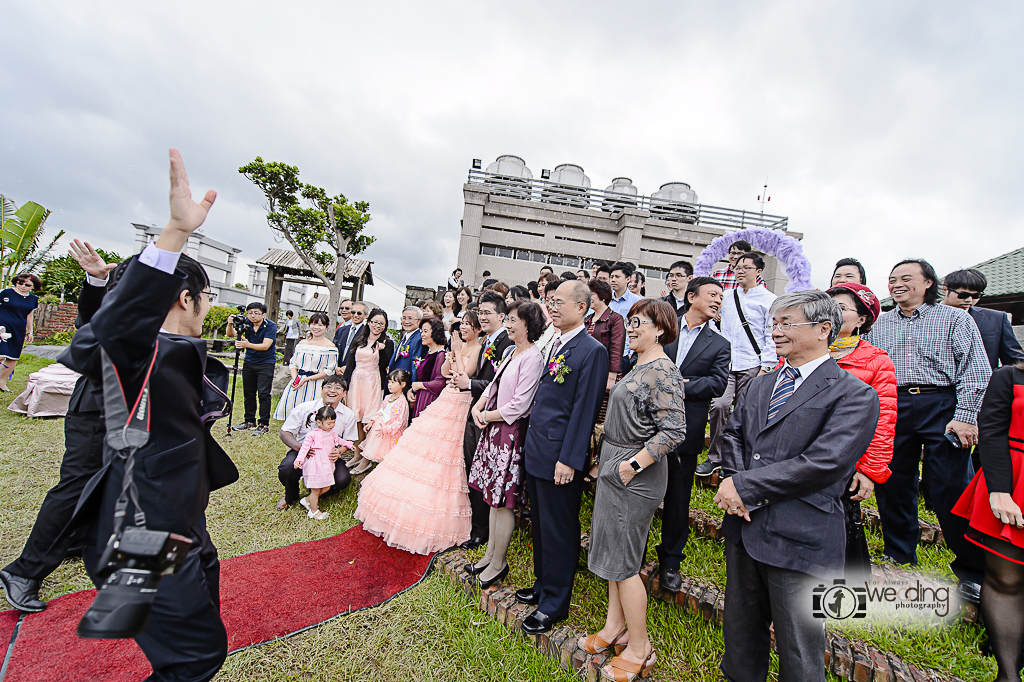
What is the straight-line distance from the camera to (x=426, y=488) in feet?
13.2

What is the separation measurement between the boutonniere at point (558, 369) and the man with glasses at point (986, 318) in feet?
11.8

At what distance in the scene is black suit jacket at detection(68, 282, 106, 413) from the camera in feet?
8.13

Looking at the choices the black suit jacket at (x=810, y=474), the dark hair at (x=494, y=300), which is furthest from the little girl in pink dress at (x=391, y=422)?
the black suit jacket at (x=810, y=474)

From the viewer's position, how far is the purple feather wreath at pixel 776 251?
17.3ft

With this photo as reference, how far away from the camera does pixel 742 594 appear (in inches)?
82.6

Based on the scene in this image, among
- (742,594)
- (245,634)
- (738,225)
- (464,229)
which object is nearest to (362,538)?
(245,634)

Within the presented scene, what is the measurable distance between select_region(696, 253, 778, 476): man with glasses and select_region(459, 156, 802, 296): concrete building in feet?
63.9

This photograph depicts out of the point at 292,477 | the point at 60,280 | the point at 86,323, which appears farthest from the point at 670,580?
the point at 60,280

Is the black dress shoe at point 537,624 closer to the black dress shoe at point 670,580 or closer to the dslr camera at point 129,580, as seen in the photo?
the black dress shoe at point 670,580

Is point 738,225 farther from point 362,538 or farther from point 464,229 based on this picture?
point 362,538

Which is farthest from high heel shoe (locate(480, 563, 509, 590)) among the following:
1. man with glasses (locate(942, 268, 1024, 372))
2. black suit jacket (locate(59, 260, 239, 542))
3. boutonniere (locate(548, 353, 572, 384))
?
man with glasses (locate(942, 268, 1024, 372))

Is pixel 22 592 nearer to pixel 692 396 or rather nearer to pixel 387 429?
pixel 387 429

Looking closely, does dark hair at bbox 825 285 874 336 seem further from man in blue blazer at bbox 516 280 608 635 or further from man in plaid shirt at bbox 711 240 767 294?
man in plaid shirt at bbox 711 240 767 294

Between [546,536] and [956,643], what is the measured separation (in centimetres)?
241
